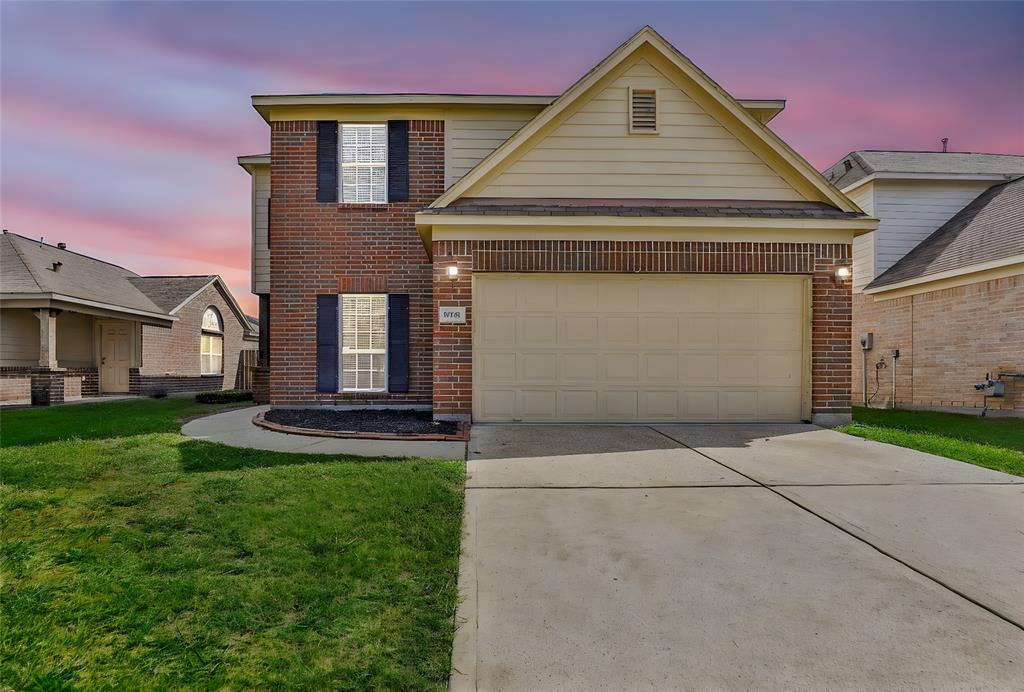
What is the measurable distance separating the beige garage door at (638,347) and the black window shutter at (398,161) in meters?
3.11

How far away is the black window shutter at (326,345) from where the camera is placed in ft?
31.8

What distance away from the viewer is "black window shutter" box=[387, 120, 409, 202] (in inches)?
390

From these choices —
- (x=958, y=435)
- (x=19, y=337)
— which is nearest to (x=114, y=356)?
(x=19, y=337)

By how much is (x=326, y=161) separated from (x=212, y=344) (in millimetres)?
16339

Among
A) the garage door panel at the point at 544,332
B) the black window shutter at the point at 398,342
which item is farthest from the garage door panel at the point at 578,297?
the black window shutter at the point at 398,342

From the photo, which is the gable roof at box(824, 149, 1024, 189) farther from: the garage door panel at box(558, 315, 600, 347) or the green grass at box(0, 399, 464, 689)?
the green grass at box(0, 399, 464, 689)

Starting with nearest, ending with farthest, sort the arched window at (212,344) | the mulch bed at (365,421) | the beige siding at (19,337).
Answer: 1. the mulch bed at (365,421)
2. the beige siding at (19,337)
3. the arched window at (212,344)

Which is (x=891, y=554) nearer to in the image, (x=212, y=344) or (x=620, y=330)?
(x=620, y=330)

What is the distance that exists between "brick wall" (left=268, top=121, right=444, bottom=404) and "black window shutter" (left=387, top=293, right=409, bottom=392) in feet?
0.42

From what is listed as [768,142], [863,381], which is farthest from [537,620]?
[863,381]

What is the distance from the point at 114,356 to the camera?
17.3 metres

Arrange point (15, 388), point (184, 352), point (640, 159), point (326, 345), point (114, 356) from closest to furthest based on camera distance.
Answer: point (640, 159) → point (326, 345) → point (15, 388) → point (114, 356) → point (184, 352)

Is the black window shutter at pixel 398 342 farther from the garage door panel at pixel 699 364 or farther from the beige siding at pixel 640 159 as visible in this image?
the garage door panel at pixel 699 364

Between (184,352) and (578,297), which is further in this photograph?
(184,352)
